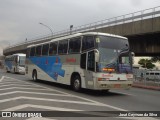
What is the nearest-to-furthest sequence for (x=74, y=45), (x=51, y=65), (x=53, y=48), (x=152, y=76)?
1. (x=74, y=45)
2. (x=53, y=48)
3. (x=51, y=65)
4. (x=152, y=76)

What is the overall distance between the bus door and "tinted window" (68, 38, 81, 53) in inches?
37.7

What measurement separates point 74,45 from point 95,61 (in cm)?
294

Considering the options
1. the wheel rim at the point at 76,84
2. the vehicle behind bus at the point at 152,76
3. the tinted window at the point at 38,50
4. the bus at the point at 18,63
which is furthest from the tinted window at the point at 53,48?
the bus at the point at 18,63

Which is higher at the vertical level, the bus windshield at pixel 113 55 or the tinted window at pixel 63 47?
the tinted window at pixel 63 47

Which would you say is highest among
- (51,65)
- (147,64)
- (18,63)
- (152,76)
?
(147,64)

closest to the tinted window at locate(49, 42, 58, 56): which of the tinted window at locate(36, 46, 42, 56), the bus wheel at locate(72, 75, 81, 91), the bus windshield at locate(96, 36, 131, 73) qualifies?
the tinted window at locate(36, 46, 42, 56)

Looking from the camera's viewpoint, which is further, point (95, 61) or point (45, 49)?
point (45, 49)

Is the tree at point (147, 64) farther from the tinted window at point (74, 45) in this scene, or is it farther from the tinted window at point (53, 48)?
the tinted window at point (74, 45)

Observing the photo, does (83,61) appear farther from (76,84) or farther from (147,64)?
(147,64)

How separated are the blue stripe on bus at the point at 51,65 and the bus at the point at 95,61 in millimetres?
65

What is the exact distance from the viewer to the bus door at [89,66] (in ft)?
47.2

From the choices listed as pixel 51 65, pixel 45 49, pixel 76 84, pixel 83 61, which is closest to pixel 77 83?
pixel 76 84

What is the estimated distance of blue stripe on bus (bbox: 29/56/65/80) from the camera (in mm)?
18469

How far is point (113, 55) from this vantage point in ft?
47.3
